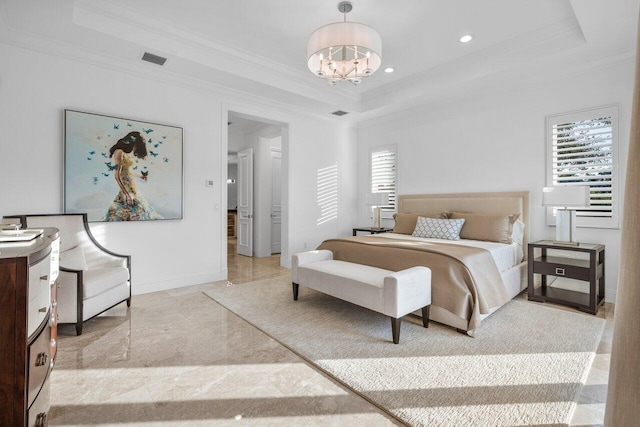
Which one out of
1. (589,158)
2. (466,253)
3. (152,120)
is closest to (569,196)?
(589,158)

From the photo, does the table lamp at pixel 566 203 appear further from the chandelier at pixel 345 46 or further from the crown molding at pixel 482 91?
the chandelier at pixel 345 46

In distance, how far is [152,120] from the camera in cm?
402

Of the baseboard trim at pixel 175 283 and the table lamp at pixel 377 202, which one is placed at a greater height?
the table lamp at pixel 377 202

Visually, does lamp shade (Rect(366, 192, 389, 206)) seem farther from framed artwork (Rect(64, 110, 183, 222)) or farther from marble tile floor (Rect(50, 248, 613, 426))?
marble tile floor (Rect(50, 248, 613, 426))

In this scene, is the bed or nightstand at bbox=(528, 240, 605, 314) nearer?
the bed

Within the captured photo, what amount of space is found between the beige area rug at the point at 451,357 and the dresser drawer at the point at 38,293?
1604 mm

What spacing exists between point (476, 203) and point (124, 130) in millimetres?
4668

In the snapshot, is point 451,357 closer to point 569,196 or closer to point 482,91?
point 569,196

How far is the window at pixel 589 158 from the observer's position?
3.59 meters

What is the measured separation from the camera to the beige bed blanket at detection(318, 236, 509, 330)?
2.74 metres

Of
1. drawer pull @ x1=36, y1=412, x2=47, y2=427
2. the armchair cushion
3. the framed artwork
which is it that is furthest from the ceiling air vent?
drawer pull @ x1=36, y1=412, x2=47, y2=427

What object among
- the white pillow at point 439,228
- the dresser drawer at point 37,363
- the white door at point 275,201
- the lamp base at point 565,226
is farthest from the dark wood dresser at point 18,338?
the white door at point 275,201

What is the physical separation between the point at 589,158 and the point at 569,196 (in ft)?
2.30

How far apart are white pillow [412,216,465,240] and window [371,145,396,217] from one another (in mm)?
1431
